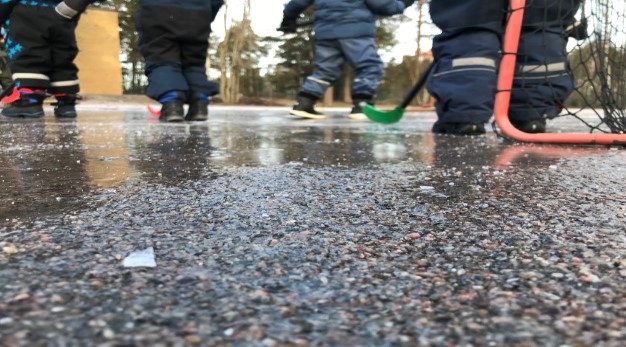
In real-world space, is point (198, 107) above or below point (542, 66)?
below

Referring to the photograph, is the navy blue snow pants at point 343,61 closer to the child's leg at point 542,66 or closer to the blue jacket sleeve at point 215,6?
the blue jacket sleeve at point 215,6

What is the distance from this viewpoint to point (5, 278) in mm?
466

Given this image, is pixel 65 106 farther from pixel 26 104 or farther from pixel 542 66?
pixel 542 66

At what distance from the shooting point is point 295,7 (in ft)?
13.9

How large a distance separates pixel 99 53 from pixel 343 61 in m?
10.1

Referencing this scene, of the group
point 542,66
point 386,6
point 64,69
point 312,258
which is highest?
point 386,6

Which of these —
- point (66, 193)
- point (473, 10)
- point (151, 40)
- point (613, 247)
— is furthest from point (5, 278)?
point (151, 40)

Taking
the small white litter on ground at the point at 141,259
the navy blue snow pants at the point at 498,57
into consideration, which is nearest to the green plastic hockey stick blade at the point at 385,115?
the navy blue snow pants at the point at 498,57

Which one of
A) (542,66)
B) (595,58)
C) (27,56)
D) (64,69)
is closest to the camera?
(595,58)

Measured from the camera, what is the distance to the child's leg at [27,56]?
2.92 meters

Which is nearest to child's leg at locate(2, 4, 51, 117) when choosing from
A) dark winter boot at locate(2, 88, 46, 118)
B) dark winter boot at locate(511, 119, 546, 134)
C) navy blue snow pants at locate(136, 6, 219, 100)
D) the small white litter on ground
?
dark winter boot at locate(2, 88, 46, 118)

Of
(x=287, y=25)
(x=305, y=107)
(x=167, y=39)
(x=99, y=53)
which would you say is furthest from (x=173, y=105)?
(x=99, y=53)

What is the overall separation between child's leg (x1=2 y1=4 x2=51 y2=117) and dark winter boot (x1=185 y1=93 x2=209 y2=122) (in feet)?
2.98

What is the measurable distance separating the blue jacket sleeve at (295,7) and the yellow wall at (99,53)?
9061 mm
